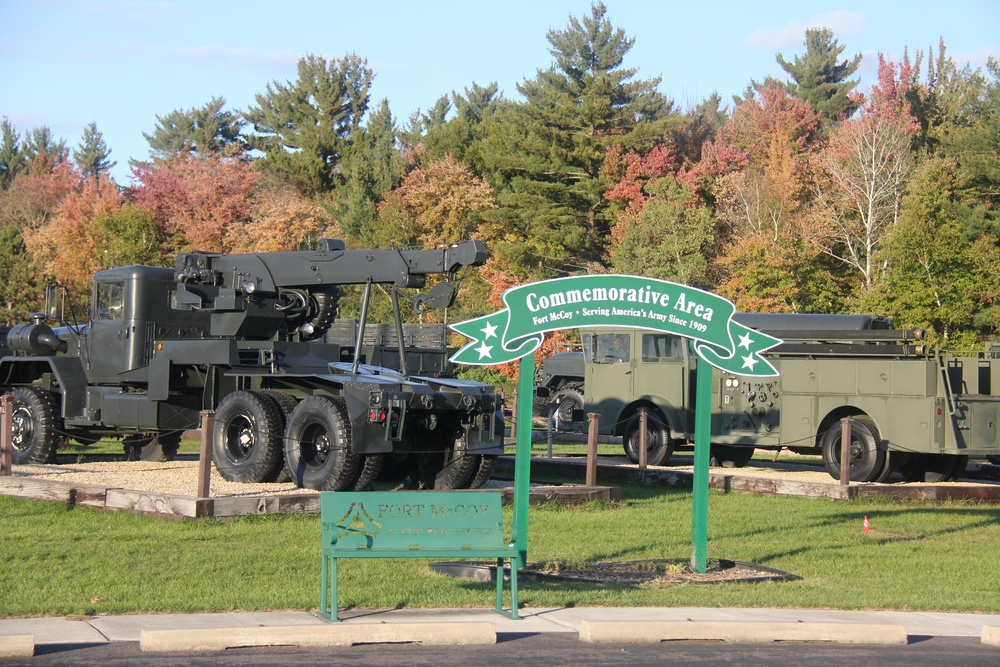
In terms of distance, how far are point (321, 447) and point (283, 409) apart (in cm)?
77

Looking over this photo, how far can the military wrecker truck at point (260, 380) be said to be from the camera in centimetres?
1456

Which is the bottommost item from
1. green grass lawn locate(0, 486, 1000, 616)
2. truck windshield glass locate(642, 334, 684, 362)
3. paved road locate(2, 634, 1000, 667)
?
paved road locate(2, 634, 1000, 667)

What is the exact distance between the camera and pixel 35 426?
1820 centimetres

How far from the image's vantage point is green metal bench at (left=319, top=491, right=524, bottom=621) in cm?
879

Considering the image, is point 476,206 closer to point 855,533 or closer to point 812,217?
point 812,217

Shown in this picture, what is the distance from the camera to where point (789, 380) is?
63.0 feet

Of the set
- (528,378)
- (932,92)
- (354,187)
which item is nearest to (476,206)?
(354,187)

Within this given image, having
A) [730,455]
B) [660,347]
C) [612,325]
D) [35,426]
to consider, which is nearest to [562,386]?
[660,347]

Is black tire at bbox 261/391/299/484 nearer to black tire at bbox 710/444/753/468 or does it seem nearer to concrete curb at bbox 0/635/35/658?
concrete curb at bbox 0/635/35/658

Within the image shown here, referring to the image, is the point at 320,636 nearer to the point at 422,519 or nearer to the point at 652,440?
the point at 422,519

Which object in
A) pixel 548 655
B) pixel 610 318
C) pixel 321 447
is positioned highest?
pixel 610 318

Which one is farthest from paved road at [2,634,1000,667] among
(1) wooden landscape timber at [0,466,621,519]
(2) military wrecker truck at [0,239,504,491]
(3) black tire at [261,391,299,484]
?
(3) black tire at [261,391,299,484]

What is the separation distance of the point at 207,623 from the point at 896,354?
41.7 feet

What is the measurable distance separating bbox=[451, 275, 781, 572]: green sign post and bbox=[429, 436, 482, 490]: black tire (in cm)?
447
